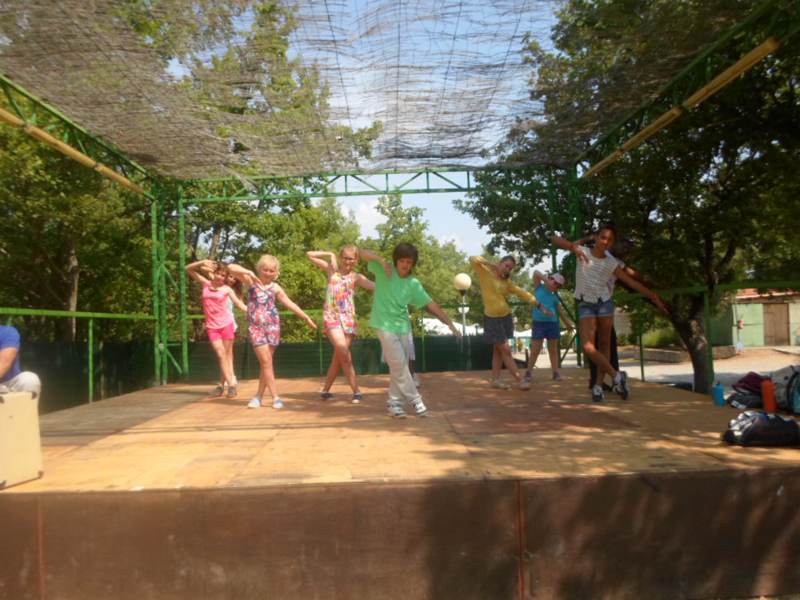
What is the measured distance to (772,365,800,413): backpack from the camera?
16.2 feet

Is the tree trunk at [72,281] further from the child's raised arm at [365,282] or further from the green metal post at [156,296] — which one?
the child's raised arm at [365,282]

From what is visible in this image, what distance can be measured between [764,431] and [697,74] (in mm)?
4637

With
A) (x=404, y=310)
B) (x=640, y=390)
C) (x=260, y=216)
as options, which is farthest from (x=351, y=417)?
(x=260, y=216)

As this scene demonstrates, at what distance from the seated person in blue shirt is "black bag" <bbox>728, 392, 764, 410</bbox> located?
17.8 feet

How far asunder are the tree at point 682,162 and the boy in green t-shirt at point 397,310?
2.60 m

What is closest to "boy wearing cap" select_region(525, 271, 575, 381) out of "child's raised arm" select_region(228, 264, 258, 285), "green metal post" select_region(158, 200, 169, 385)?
"child's raised arm" select_region(228, 264, 258, 285)

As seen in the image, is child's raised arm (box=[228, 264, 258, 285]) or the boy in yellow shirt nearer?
child's raised arm (box=[228, 264, 258, 285])

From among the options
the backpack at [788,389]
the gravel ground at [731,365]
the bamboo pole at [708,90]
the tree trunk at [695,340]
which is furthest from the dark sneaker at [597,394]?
the gravel ground at [731,365]

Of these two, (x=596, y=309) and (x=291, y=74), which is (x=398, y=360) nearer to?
(x=596, y=309)

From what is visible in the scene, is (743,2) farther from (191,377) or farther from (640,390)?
(191,377)

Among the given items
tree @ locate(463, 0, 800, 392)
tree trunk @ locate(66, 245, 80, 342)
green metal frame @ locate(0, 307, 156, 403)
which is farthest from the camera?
tree trunk @ locate(66, 245, 80, 342)

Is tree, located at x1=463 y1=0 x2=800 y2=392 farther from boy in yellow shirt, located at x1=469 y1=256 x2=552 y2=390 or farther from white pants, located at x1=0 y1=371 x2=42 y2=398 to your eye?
white pants, located at x1=0 y1=371 x2=42 y2=398

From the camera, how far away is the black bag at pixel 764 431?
383cm

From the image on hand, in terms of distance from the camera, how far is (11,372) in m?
4.54
